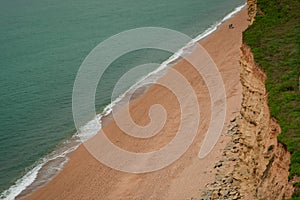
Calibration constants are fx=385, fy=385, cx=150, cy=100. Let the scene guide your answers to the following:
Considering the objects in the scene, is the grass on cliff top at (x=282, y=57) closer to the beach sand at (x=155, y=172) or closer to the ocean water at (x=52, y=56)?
the beach sand at (x=155, y=172)

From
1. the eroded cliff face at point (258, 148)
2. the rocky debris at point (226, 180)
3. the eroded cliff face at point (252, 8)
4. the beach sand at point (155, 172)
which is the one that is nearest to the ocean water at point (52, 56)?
the beach sand at point (155, 172)


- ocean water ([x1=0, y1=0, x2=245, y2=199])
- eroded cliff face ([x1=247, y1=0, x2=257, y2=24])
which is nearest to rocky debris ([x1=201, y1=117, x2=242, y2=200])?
eroded cliff face ([x1=247, y1=0, x2=257, y2=24])

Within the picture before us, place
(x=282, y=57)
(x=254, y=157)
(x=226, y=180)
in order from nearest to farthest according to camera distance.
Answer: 1. (x=254, y=157)
2. (x=282, y=57)
3. (x=226, y=180)

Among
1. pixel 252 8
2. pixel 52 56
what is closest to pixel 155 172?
pixel 252 8

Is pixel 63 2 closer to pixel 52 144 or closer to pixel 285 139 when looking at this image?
pixel 52 144

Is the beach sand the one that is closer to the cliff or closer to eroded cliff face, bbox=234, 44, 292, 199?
the cliff

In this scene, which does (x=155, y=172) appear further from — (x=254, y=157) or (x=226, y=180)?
(x=254, y=157)

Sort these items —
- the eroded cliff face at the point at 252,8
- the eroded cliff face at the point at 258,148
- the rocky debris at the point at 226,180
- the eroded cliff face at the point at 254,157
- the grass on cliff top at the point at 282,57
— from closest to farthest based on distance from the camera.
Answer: the eroded cliff face at the point at 258,148 → the eroded cliff face at the point at 254,157 → the grass on cliff top at the point at 282,57 → the rocky debris at the point at 226,180 → the eroded cliff face at the point at 252,8
